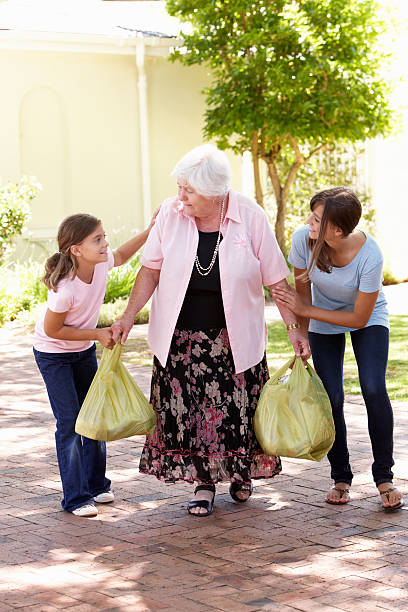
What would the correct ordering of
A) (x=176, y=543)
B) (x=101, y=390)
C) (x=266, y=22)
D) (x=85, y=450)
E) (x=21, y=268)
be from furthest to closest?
(x=266, y=22) < (x=21, y=268) < (x=85, y=450) < (x=101, y=390) < (x=176, y=543)

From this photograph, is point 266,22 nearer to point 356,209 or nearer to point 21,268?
point 21,268

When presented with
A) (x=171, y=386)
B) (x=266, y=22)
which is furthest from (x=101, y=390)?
(x=266, y=22)

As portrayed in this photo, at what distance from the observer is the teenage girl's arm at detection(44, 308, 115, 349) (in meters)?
4.72

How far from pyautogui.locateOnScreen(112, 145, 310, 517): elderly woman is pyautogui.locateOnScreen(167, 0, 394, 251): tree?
975 centimetres

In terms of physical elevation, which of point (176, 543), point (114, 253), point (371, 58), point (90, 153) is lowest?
point (176, 543)

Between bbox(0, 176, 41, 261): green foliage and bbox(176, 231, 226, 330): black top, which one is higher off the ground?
bbox(0, 176, 41, 261): green foliage

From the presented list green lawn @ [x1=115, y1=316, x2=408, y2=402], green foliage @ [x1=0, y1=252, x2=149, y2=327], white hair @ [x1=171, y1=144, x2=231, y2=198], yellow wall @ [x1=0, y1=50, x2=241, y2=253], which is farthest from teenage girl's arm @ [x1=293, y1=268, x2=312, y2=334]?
yellow wall @ [x1=0, y1=50, x2=241, y2=253]

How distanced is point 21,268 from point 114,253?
845cm

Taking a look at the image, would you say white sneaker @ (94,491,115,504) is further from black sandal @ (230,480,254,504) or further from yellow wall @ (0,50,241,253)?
yellow wall @ (0,50,241,253)

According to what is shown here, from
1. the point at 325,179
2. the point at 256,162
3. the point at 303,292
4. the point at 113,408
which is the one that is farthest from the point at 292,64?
the point at 113,408

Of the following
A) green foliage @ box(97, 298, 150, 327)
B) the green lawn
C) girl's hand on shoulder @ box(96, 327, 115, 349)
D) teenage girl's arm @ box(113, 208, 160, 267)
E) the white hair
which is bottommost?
the green lawn

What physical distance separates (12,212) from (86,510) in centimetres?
877

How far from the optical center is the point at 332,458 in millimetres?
5043

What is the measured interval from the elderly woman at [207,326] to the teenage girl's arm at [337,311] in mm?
86
